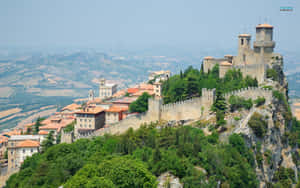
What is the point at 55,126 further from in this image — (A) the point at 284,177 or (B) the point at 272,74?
(A) the point at 284,177

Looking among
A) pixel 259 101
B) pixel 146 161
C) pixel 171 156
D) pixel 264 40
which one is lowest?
pixel 146 161

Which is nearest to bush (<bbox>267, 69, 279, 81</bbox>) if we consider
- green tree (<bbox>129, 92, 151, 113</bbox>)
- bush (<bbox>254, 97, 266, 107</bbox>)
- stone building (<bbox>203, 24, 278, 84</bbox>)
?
stone building (<bbox>203, 24, 278, 84</bbox>)

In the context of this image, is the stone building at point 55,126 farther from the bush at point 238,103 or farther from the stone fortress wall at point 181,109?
the bush at point 238,103

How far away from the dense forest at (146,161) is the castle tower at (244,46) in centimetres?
1559

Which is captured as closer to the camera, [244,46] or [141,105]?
[141,105]

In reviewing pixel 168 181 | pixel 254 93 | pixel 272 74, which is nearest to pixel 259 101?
pixel 254 93

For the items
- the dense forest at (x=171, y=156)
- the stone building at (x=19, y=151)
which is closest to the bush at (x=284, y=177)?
the dense forest at (x=171, y=156)

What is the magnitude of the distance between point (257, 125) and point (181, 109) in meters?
8.67

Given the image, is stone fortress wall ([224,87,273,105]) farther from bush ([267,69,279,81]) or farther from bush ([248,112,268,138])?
bush ([267,69,279,81])

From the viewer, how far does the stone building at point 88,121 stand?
5148cm

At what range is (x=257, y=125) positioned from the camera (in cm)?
4169

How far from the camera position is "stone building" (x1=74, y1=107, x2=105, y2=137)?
51484 mm

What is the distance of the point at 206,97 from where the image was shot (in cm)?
4522

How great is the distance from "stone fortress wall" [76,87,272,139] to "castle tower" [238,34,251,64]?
8909 mm
